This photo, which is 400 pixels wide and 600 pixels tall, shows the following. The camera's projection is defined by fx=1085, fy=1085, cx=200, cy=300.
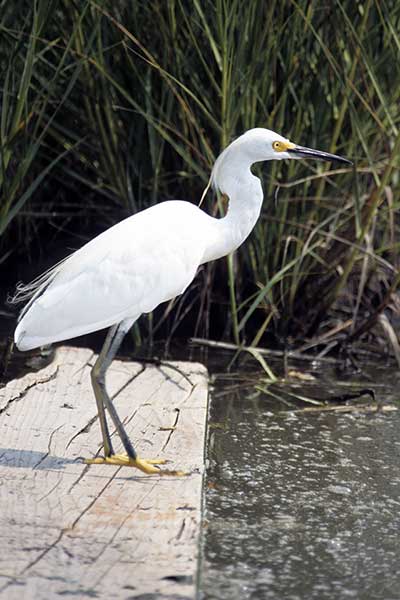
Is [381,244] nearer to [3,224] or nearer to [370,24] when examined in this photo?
[370,24]

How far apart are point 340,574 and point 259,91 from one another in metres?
2.96

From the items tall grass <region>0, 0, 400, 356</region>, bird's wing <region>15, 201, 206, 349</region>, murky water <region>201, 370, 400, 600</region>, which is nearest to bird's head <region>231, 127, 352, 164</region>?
bird's wing <region>15, 201, 206, 349</region>

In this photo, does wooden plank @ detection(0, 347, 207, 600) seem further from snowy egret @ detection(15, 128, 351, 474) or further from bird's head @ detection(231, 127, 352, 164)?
bird's head @ detection(231, 127, 352, 164)

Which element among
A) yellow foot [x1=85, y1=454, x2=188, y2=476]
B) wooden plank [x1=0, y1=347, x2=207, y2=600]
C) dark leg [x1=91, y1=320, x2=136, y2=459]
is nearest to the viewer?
wooden plank [x1=0, y1=347, x2=207, y2=600]

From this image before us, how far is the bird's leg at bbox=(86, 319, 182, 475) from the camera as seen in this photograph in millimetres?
3484

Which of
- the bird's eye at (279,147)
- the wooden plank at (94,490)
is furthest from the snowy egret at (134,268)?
the wooden plank at (94,490)

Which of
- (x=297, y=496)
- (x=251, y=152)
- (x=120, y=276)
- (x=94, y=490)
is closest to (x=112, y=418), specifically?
(x=94, y=490)

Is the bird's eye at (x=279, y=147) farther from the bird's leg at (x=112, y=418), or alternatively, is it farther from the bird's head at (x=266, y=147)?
the bird's leg at (x=112, y=418)

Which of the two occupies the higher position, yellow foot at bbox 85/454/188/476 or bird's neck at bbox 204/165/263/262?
bird's neck at bbox 204/165/263/262

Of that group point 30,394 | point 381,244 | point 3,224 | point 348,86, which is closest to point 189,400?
point 30,394

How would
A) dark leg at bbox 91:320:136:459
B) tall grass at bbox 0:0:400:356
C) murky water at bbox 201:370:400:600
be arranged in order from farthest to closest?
tall grass at bbox 0:0:400:356 → dark leg at bbox 91:320:136:459 → murky water at bbox 201:370:400:600

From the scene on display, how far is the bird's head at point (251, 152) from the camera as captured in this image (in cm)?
390

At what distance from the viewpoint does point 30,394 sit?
4277 mm

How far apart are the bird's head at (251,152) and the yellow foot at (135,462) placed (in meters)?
1.06
